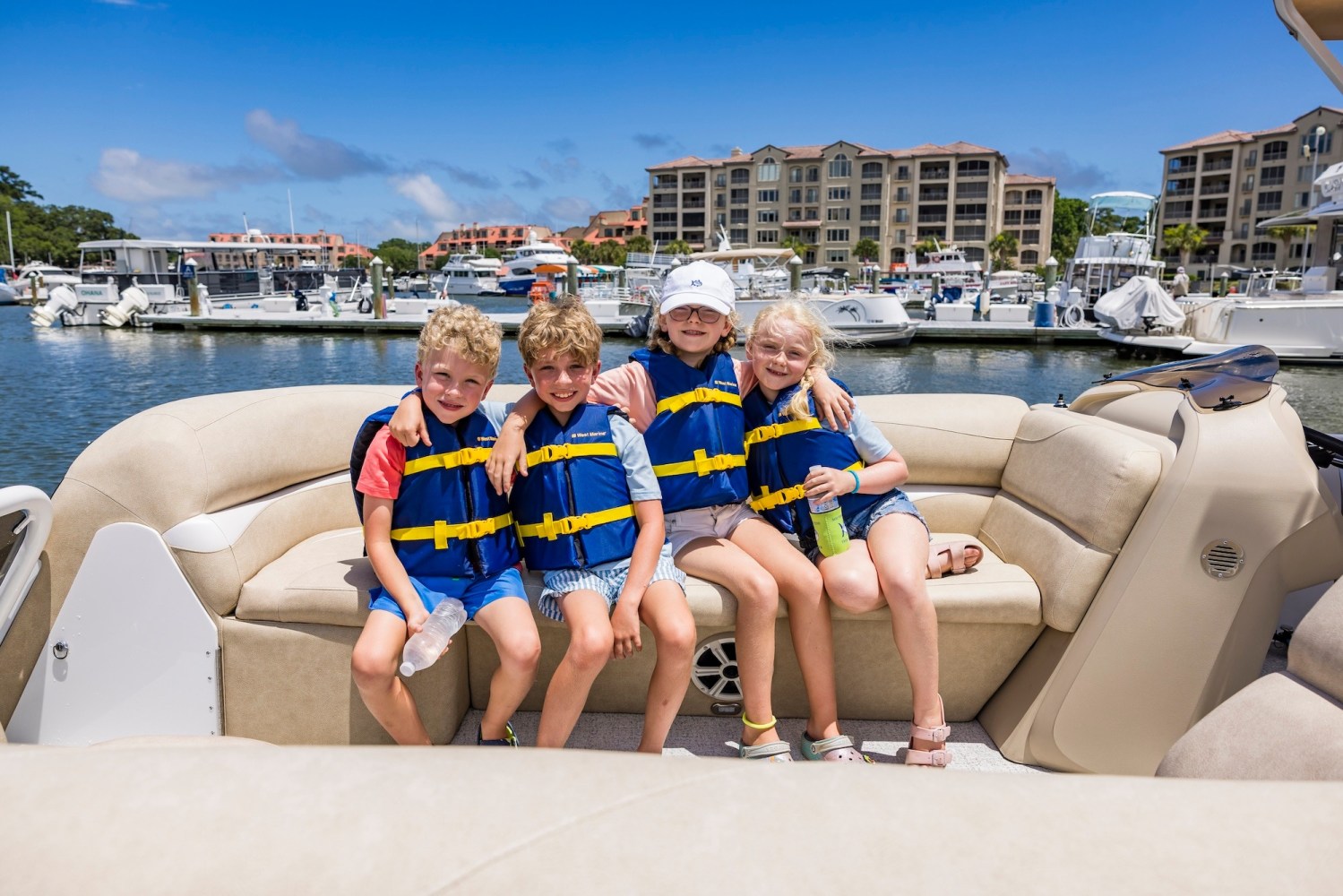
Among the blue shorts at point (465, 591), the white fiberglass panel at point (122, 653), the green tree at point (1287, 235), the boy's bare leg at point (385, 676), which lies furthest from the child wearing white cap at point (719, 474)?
the green tree at point (1287, 235)

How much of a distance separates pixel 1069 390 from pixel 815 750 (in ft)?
60.1

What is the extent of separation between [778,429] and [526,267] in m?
52.2

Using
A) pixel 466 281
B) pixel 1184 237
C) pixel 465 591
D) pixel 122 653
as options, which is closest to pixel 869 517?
pixel 465 591

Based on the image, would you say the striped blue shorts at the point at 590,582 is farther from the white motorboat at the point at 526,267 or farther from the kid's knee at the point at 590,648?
the white motorboat at the point at 526,267

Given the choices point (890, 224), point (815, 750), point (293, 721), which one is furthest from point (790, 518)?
point (890, 224)

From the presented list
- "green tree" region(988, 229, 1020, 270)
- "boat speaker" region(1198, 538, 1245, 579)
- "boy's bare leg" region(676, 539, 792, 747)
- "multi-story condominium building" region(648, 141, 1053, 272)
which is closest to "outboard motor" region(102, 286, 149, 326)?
"boy's bare leg" region(676, 539, 792, 747)

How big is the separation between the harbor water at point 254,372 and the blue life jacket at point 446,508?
10.5 m

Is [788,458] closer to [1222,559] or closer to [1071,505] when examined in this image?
[1071,505]

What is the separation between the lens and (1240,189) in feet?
205

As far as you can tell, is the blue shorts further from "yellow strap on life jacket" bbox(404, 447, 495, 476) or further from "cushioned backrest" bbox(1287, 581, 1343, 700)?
"cushioned backrest" bbox(1287, 581, 1343, 700)

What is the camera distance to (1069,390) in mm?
18750

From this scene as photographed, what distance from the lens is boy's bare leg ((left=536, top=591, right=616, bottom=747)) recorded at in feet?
7.34

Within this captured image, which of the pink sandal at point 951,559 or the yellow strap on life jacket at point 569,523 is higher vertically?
the yellow strap on life jacket at point 569,523

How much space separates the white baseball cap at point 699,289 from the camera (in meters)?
2.70
